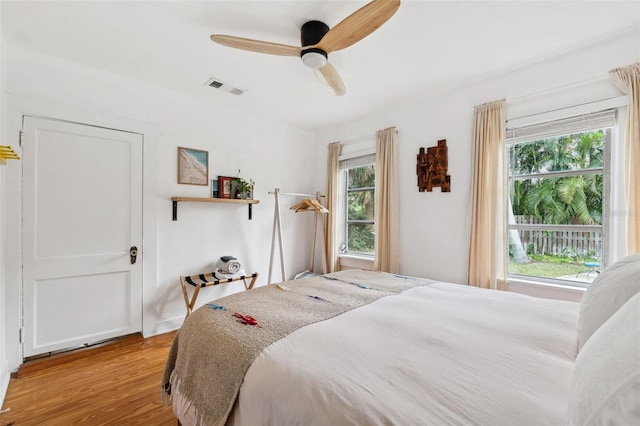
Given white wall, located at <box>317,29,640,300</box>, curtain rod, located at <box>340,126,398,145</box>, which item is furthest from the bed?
curtain rod, located at <box>340,126,398,145</box>

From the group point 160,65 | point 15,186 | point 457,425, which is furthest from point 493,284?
point 15,186

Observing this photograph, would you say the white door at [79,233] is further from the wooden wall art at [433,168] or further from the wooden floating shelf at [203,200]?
the wooden wall art at [433,168]

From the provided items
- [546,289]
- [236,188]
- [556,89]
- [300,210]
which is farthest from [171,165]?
[546,289]

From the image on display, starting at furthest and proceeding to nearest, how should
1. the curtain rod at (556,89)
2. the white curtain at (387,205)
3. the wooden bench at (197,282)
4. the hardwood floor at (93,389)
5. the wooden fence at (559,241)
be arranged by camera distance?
the white curtain at (387,205) < the wooden bench at (197,282) < the wooden fence at (559,241) < the curtain rod at (556,89) < the hardwood floor at (93,389)

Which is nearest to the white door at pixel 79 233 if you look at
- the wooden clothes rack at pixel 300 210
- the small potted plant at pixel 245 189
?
the small potted plant at pixel 245 189

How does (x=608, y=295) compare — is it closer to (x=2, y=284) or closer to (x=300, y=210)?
(x=300, y=210)

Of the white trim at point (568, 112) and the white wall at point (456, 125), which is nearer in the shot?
the white trim at point (568, 112)

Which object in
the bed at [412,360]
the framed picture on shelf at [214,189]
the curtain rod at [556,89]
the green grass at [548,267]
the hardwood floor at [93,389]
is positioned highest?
the curtain rod at [556,89]

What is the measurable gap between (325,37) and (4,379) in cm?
320

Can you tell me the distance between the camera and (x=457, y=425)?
713 mm

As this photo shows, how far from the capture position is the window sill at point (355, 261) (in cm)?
373

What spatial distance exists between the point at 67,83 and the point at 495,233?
406 cm

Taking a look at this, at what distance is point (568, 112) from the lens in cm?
229

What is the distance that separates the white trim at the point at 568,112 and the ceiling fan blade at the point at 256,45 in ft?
6.75
